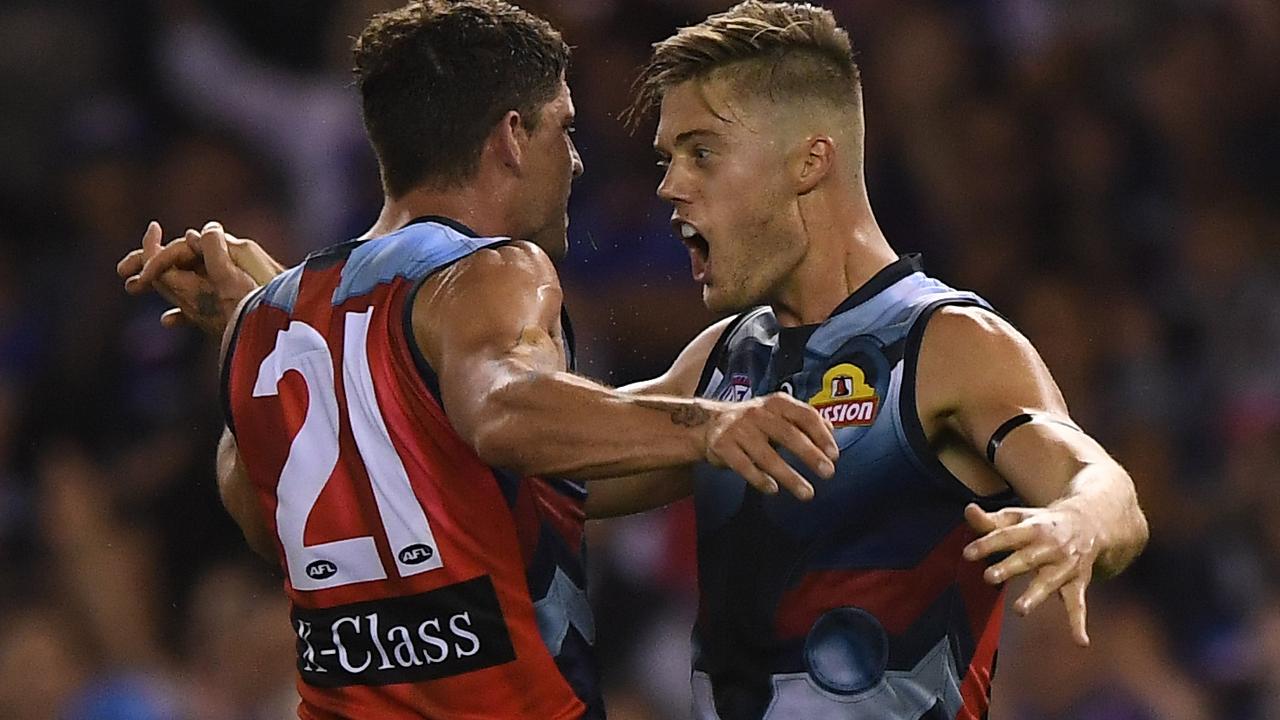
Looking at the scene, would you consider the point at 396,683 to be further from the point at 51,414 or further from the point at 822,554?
the point at 51,414

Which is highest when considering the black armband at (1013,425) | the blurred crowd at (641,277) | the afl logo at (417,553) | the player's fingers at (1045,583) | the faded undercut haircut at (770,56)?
the faded undercut haircut at (770,56)

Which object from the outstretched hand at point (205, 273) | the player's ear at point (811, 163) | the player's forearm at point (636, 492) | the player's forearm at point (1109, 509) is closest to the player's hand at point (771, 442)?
the player's forearm at point (1109, 509)

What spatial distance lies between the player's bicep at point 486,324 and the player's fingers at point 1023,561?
852 millimetres

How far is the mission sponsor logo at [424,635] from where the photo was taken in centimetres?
385

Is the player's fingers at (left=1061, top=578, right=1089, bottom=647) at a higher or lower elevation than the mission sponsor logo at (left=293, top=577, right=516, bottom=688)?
higher

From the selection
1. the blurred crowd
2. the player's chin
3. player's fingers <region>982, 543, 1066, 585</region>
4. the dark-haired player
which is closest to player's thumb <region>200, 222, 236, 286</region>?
the dark-haired player

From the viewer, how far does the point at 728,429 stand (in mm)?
3156

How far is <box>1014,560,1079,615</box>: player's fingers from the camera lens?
302 cm

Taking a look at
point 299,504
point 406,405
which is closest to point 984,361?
point 406,405

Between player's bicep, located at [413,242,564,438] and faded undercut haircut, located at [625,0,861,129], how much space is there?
2.23 feet

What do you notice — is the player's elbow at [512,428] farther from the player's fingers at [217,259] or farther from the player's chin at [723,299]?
the player's fingers at [217,259]

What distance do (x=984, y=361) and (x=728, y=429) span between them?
799 millimetres

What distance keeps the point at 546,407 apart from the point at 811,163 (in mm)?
1120

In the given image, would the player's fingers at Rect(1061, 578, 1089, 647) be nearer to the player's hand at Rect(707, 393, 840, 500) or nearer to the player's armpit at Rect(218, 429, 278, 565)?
the player's hand at Rect(707, 393, 840, 500)
